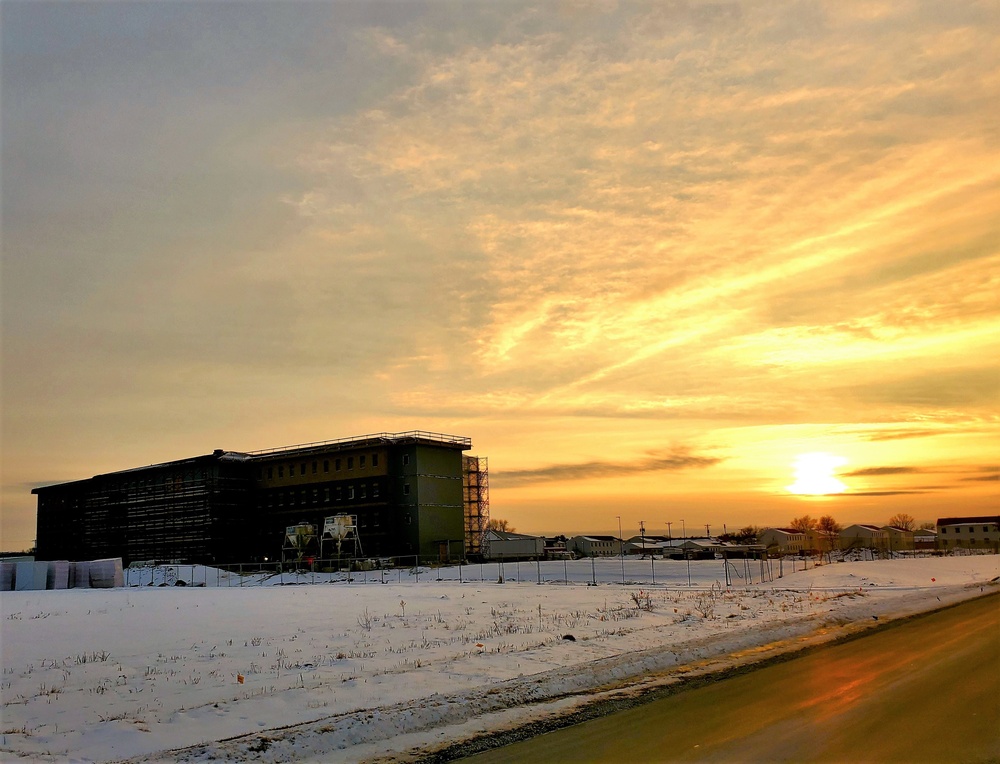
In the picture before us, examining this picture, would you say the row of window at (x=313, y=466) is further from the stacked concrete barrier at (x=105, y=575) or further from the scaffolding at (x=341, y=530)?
the stacked concrete barrier at (x=105, y=575)

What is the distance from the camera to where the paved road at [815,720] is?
387 inches

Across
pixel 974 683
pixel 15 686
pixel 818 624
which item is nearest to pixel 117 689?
pixel 15 686

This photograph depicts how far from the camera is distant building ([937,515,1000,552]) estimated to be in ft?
571

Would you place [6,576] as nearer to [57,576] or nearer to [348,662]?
[57,576]

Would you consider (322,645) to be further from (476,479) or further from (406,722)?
(476,479)

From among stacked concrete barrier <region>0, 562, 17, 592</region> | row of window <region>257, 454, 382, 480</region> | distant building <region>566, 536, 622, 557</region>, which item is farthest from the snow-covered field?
distant building <region>566, 536, 622, 557</region>

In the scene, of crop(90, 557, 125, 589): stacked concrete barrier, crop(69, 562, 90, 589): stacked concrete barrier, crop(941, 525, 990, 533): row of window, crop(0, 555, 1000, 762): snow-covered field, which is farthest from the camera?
crop(941, 525, 990, 533): row of window

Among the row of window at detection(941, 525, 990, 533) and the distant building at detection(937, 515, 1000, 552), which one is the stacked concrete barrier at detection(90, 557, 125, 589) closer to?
the distant building at detection(937, 515, 1000, 552)

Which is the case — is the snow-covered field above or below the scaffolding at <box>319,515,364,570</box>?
below

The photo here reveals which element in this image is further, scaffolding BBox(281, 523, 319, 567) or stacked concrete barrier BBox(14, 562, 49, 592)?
scaffolding BBox(281, 523, 319, 567)

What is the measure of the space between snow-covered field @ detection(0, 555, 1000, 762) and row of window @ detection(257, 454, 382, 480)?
2464 inches

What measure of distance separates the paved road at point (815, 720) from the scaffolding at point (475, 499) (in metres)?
101

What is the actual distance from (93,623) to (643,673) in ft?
69.8

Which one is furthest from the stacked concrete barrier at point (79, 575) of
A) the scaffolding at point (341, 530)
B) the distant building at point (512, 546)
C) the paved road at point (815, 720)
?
the paved road at point (815, 720)
